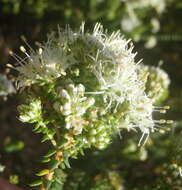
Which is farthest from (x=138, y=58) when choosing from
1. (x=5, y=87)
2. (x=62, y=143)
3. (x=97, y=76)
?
(x=62, y=143)

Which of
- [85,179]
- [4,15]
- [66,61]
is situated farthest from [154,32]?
[66,61]

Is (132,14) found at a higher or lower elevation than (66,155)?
higher

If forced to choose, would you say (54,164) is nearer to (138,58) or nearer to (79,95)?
(79,95)

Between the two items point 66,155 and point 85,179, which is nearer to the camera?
point 66,155

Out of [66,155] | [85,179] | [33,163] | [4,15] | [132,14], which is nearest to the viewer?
[66,155]

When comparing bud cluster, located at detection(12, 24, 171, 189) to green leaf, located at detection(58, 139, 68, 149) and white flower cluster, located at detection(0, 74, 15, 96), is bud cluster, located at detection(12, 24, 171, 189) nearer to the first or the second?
green leaf, located at detection(58, 139, 68, 149)

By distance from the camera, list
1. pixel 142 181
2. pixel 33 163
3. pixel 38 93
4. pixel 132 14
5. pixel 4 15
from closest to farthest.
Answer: pixel 38 93
pixel 142 181
pixel 33 163
pixel 132 14
pixel 4 15

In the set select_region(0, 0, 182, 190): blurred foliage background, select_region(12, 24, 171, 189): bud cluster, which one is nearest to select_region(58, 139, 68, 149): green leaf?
select_region(12, 24, 171, 189): bud cluster

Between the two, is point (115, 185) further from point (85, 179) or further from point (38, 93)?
point (38, 93)
